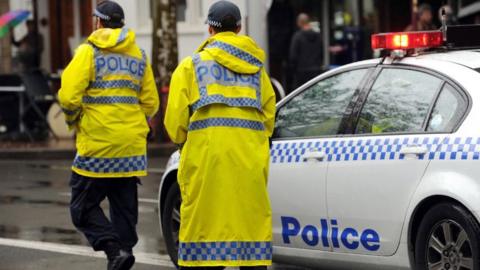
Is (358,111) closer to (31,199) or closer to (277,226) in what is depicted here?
(277,226)

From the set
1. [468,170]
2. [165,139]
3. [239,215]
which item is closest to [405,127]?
[468,170]

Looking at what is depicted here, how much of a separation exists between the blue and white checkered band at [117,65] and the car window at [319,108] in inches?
39.0

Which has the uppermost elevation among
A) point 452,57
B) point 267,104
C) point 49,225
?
point 452,57

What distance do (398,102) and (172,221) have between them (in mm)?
2113

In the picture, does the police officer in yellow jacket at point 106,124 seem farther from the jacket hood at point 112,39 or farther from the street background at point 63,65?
the street background at point 63,65

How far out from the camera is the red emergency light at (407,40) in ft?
25.1

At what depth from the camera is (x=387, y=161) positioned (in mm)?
7258

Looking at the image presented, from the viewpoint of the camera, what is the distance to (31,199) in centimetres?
1359

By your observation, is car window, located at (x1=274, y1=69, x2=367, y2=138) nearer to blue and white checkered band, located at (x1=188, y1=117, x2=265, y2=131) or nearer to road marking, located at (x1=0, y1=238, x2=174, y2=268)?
blue and white checkered band, located at (x1=188, y1=117, x2=265, y2=131)

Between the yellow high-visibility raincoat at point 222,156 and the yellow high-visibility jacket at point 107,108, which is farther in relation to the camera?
the yellow high-visibility jacket at point 107,108

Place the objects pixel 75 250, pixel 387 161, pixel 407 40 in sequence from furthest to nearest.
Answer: pixel 75 250, pixel 407 40, pixel 387 161

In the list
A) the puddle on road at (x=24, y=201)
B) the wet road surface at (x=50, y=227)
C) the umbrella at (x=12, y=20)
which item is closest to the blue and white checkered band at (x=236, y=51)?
the wet road surface at (x=50, y=227)

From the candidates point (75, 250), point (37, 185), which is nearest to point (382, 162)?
point (75, 250)

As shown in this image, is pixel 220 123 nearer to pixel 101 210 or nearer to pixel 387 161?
pixel 387 161
